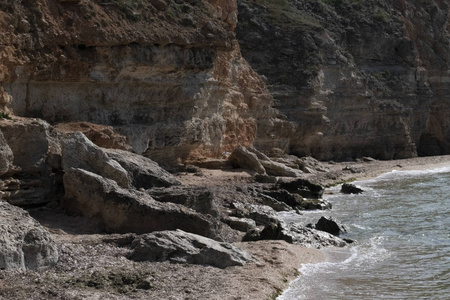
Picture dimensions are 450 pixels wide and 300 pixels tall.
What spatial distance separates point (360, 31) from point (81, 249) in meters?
44.6

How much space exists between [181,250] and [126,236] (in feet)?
4.76

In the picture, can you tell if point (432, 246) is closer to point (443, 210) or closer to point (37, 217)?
point (443, 210)

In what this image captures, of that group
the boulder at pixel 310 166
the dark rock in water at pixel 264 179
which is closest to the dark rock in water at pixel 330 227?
the dark rock in water at pixel 264 179

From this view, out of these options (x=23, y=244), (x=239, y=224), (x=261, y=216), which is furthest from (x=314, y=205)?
(x=23, y=244)

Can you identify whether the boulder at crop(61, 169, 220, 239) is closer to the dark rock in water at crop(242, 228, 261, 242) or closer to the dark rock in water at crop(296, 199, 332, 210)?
the dark rock in water at crop(242, 228, 261, 242)

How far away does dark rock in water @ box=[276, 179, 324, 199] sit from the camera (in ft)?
91.0

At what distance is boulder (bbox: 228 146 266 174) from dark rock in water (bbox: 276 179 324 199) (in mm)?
4164

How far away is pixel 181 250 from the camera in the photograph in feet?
43.2

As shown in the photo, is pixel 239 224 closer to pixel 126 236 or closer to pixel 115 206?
pixel 115 206

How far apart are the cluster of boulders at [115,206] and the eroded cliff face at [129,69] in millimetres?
4409

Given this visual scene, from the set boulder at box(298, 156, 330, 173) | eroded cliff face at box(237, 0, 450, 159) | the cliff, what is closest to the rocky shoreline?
the cliff

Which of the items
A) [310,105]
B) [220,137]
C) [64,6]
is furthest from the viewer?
[310,105]

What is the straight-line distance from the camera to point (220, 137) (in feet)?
111

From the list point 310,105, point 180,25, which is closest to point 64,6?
point 180,25
